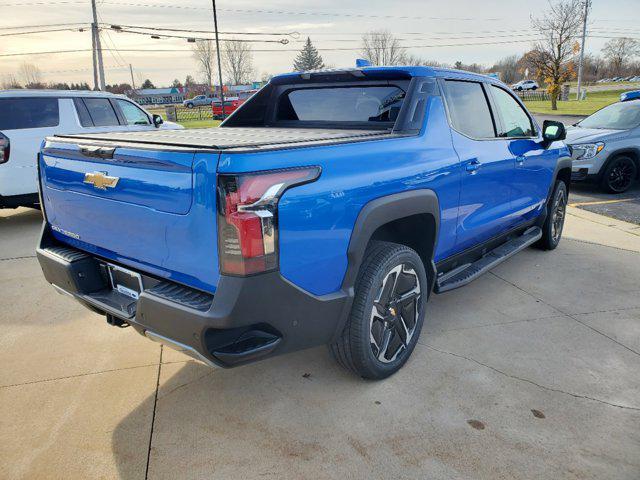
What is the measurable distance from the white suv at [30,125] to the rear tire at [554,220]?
6292mm

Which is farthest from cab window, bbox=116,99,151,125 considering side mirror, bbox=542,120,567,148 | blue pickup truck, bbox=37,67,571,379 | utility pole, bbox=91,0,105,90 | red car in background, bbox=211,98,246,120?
utility pole, bbox=91,0,105,90

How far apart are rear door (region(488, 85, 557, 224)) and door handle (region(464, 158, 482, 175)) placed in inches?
26.5

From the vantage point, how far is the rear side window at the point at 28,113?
6555 mm

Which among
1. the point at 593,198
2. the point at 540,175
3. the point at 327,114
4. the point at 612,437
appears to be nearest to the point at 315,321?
the point at 612,437

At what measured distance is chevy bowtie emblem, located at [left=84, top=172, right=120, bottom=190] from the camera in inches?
94.7

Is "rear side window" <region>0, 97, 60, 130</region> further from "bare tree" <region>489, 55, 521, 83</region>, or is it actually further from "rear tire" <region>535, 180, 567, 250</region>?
"bare tree" <region>489, 55, 521, 83</region>

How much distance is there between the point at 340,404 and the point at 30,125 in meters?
6.32

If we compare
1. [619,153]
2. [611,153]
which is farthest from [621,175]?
[611,153]

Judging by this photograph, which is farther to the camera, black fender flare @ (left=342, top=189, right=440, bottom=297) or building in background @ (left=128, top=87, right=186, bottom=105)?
building in background @ (left=128, top=87, right=186, bottom=105)

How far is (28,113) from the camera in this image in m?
6.81

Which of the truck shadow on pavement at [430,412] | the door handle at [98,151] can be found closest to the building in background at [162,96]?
the door handle at [98,151]

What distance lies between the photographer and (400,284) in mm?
2938

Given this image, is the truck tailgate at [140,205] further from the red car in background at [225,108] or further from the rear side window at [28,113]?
the red car in background at [225,108]

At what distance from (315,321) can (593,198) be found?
804 cm
